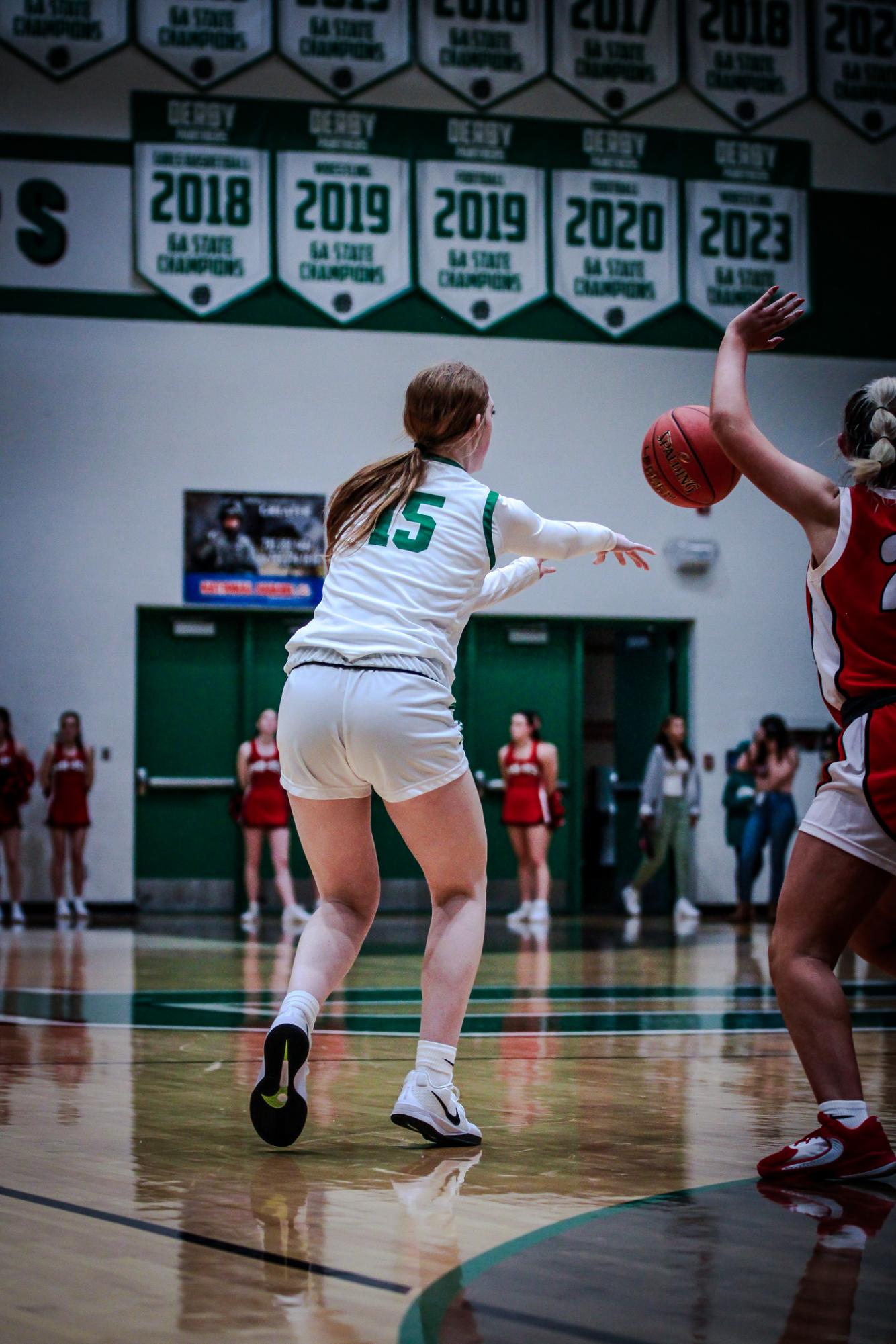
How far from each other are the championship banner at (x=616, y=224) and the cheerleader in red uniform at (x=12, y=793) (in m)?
7.45

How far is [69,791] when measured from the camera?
16062mm

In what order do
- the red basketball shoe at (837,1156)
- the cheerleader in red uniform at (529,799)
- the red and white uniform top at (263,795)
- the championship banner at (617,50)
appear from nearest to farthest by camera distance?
the red basketball shoe at (837,1156) < the red and white uniform top at (263,795) < the cheerleader in red uniform at (529,799) < the championship banner at (617,50)

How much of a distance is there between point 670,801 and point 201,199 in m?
7.79

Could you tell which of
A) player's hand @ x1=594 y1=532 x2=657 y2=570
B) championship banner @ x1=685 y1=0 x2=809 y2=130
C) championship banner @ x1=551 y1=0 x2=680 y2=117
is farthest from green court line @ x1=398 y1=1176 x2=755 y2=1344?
championship banner @ x1=685 y1=0 x2=809 y2=130

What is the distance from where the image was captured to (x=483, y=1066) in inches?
202

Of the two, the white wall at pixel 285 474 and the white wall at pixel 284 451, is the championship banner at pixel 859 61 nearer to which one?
the white wall at pixel 284 451

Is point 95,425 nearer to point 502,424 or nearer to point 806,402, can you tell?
point 502,424

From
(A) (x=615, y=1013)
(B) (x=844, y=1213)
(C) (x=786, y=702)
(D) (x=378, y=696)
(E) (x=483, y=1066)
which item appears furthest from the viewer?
(C) (x=786, y=702)

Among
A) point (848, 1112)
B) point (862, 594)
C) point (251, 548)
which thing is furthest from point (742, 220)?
point (848, 1112)

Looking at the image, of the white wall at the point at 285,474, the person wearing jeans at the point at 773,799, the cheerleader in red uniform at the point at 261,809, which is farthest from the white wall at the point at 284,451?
the person wearing jeans at the point at 773,799

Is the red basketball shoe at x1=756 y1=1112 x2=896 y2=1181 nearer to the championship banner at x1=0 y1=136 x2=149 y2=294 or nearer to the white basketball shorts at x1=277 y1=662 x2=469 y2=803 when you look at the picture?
the white basketball shorts at x1=277 y1=662 x2=469 y2=803

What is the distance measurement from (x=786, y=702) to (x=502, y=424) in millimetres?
4420

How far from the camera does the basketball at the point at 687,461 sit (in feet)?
14.6

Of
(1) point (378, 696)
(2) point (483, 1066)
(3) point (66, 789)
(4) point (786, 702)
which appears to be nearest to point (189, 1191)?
(1) point (378, 696)
